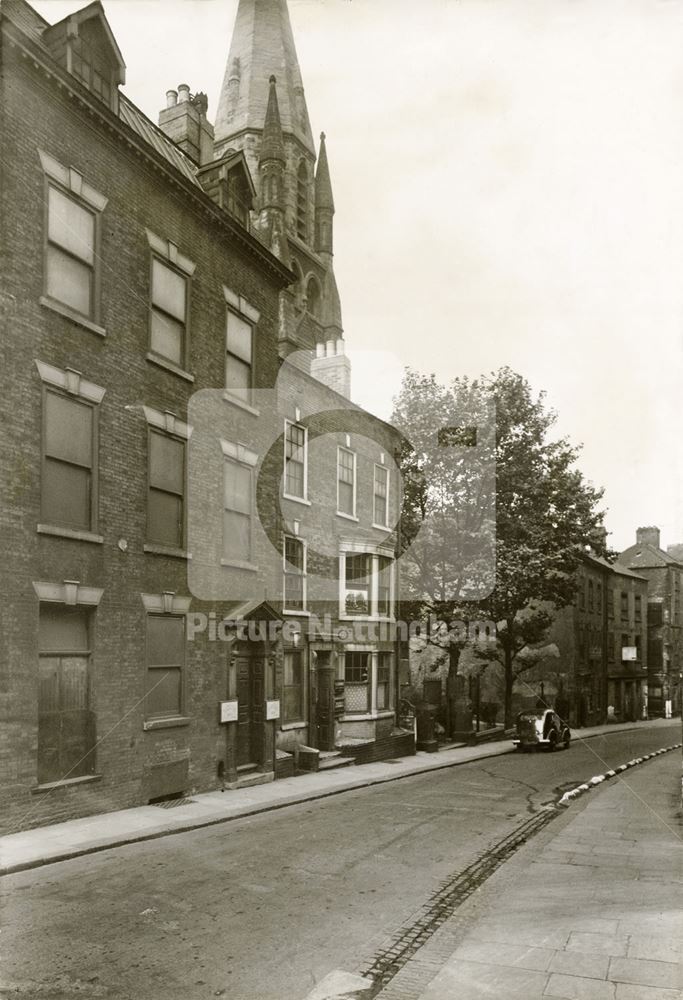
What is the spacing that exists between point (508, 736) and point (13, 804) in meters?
24.8

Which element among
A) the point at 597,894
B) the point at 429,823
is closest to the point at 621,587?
the point at 429,823

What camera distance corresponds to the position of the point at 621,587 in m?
57.9

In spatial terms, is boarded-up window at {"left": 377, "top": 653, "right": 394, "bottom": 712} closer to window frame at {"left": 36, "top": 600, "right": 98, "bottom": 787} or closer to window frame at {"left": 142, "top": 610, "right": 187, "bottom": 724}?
window frame at {"left": 142, "top": 610, "right": 187, "bottom": 724}

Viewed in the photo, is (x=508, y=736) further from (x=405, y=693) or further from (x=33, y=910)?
(x=33, y=910)

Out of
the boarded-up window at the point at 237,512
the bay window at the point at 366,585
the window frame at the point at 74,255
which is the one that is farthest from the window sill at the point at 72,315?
the bay window at the point at 366,585

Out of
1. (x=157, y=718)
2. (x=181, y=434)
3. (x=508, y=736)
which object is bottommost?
(x=508, y=736)

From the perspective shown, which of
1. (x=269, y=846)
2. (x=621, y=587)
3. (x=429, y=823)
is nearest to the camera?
(x=269, y=846)

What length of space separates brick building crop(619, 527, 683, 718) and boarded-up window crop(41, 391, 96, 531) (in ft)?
182

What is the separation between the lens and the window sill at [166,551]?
49.3 feet

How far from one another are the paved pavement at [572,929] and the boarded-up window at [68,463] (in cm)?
800

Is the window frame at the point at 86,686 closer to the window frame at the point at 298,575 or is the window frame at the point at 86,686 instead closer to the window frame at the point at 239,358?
the window frame at the point at 239,358

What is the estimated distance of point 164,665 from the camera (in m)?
15.5

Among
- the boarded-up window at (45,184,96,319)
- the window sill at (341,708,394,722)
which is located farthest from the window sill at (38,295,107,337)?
the window sill at (341,708,394,722)

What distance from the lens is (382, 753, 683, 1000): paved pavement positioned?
616 centimetres
